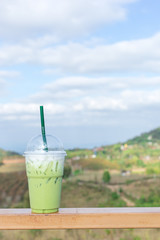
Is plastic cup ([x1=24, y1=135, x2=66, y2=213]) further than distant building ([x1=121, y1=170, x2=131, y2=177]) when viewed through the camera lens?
No

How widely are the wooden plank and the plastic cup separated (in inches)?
1.9

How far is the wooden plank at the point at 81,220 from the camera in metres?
1.94

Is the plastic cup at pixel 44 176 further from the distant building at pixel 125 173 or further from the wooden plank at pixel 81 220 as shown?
the distant building at pixel 125 173

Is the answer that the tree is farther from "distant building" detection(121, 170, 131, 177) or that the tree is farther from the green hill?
the green hill

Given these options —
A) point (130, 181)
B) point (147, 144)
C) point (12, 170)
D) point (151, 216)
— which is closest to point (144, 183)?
point (130, 181)

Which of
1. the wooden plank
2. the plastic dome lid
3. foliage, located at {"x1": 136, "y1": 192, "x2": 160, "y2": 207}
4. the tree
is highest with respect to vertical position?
the plastic dome lid

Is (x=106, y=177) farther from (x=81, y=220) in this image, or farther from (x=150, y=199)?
(x=81, y=220)

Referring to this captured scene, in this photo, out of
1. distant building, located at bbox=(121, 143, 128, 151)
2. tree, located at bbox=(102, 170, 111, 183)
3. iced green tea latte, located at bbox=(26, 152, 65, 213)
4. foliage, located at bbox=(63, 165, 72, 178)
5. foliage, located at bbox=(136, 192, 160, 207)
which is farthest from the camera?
distant building, located at bbox=(121, 143, 128, 151)

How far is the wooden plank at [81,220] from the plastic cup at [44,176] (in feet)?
0.16

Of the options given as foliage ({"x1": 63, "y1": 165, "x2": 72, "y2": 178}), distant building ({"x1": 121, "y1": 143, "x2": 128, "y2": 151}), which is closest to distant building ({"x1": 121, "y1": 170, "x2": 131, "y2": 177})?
distant building ({"x1": 121, "y1": 143, "x2": 128, "y2": 151})

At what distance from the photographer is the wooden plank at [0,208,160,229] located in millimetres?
1941

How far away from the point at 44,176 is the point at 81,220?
0.89ft

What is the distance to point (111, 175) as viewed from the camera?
8.02 m

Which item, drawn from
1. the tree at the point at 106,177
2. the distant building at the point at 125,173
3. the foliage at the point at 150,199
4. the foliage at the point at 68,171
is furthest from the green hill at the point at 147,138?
the foliage at the point at 68,171
